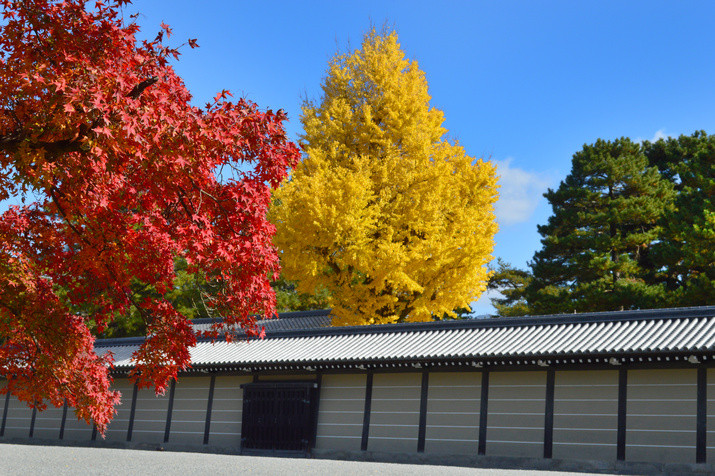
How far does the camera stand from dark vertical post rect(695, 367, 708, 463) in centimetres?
1351

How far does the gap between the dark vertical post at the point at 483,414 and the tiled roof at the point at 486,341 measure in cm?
56

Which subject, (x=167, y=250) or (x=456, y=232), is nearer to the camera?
(x=167, y=250)

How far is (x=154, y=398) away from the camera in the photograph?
2150 centimetres

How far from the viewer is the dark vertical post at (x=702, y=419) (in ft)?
44.3

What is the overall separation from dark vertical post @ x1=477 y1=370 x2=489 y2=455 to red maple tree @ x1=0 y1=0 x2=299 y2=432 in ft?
27.8

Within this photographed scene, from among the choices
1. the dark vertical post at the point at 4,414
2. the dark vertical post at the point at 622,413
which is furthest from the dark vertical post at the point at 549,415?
the dark vertical post at the point at 4,414

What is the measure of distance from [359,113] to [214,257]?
54.7ft

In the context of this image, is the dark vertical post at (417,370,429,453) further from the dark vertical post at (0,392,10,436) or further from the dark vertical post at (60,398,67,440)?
the dark vertical post at (0,392,10,436)

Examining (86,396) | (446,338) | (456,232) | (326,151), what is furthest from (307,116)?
(86,396)

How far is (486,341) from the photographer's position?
16953 millimetres

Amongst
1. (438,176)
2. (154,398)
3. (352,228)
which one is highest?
(438,176)

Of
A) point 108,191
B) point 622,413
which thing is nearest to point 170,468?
point 108,191

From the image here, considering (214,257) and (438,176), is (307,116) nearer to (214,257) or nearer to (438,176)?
(438,176)

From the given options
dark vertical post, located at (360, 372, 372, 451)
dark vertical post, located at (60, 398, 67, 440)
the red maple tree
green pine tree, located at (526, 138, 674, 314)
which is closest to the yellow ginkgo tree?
dark vertical post, located at (360, 372, 372, 451)
